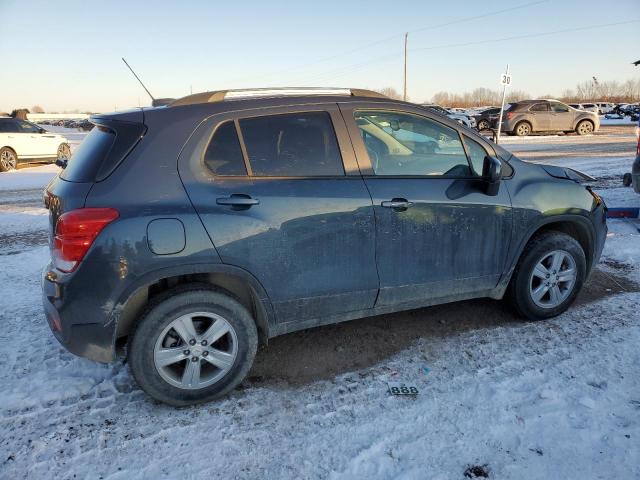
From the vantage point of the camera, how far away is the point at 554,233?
12.4 ft

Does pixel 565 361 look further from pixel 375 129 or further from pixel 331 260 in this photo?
pixel 375 129

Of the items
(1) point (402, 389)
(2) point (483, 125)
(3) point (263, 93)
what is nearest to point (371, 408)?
(1) point (402, 389)

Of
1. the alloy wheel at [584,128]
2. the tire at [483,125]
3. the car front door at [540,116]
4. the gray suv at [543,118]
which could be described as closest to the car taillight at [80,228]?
the gray suv at [543,118]

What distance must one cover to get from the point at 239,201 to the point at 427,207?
4.27 ft

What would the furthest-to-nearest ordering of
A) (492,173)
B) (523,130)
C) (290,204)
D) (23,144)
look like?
(523,130) → (23,144) → (492,173) → (290,204)

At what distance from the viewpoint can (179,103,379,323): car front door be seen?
2770 millimetres

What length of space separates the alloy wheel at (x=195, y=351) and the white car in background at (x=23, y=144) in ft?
47.1

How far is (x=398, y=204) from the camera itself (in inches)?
123

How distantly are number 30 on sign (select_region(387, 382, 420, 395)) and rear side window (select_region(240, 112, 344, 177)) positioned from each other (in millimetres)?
1424

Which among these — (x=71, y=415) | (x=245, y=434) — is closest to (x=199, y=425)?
(x=245, y=434)

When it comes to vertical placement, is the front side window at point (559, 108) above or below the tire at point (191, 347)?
above

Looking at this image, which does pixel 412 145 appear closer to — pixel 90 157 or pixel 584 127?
pixel 90 157

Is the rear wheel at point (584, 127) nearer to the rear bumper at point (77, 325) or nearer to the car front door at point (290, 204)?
the car front door at point (290, 204)

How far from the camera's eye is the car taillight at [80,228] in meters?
2.54
